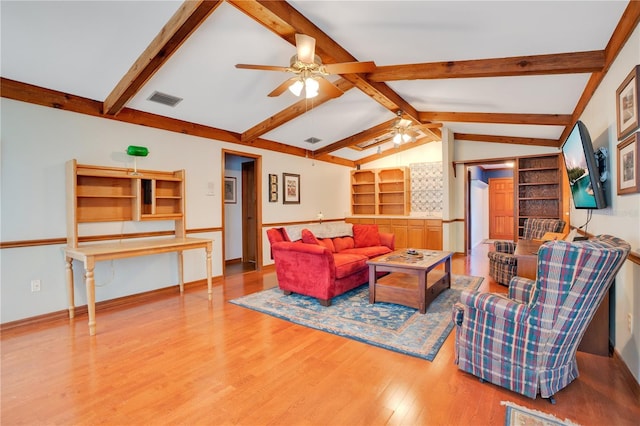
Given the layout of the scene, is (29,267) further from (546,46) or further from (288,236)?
(546,46)

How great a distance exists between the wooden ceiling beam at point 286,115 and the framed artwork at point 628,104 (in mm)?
2635

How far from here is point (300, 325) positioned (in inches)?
123

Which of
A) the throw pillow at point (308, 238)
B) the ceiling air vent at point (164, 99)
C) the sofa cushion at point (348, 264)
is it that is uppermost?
the ceiling air vent at point (164, 99)

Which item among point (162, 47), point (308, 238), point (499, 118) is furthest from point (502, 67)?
point (162, 47)

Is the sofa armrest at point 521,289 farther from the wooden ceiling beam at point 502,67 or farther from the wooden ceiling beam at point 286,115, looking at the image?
the wooden ceiling beam at point 286,115

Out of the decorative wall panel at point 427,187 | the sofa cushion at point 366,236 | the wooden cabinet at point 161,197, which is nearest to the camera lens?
the wooden cabinet at point 161,197

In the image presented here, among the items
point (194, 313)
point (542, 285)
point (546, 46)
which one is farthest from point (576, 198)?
point (194, 313)

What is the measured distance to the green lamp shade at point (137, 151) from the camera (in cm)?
375

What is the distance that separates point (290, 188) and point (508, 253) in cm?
408

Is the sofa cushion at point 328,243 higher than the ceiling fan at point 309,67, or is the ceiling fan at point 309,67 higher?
the ceiling fan at point 309,67

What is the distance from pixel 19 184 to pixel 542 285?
15.1 feet

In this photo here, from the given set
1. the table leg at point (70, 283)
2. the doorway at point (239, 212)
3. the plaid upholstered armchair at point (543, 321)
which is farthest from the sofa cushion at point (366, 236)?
the table leg at point (70, 283)

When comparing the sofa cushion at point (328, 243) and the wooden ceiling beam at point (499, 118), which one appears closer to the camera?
the wooden ceiling beam at point (499, 118)

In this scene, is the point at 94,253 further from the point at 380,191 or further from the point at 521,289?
the point at 380,191
